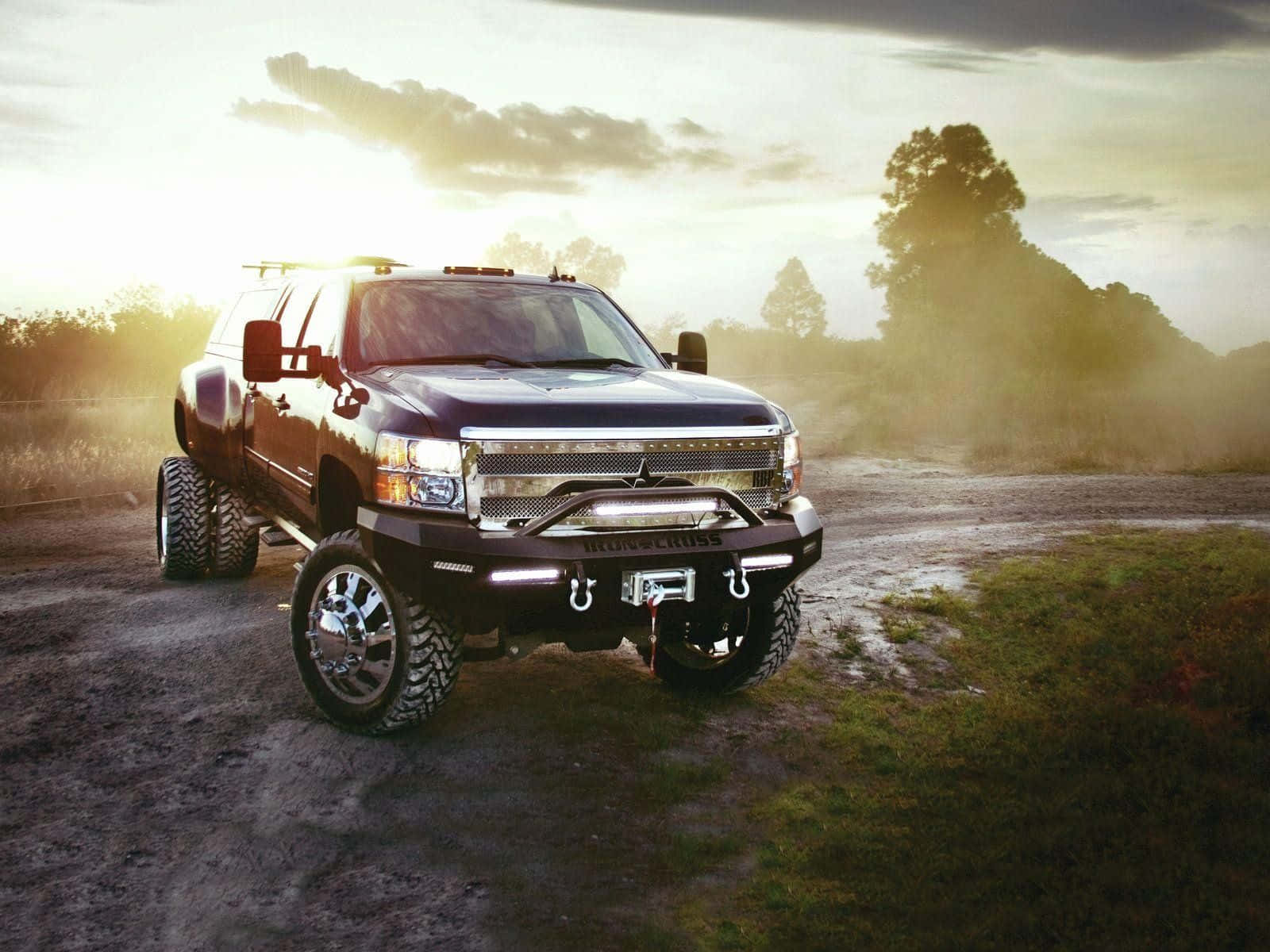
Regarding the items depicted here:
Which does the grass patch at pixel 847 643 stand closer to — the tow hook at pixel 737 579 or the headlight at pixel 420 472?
the tow hook at pixel 737 579

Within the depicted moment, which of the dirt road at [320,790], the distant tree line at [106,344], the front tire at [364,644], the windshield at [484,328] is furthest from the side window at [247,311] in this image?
the distant tree line at [106,344]

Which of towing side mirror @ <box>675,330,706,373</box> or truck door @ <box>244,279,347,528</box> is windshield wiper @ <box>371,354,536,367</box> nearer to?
truck door @ <box>244,279,347,528</box>

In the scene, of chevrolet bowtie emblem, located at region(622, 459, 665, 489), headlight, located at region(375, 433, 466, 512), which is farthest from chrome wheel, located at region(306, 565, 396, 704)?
chevrolet bowtie emblem, located at region(622, 459, 665, 489)

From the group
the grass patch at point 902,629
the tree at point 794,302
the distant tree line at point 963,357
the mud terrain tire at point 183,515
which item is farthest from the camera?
the tree at point 794,302

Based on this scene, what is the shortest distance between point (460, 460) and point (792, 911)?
6.96 ft

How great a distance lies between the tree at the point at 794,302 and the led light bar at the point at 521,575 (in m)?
75.5

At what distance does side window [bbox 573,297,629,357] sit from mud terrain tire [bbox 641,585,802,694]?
5.54ft

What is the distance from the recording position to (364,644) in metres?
4.98

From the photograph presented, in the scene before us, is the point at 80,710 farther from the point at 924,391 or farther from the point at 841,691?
the point at 924,391

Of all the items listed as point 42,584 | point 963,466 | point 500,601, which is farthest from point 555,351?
point 963,466

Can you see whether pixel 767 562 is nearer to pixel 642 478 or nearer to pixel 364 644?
pixel 642 478

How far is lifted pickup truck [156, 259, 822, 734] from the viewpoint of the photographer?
4.48 m

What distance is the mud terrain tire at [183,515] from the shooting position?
827 cm

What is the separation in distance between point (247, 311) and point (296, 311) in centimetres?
152
